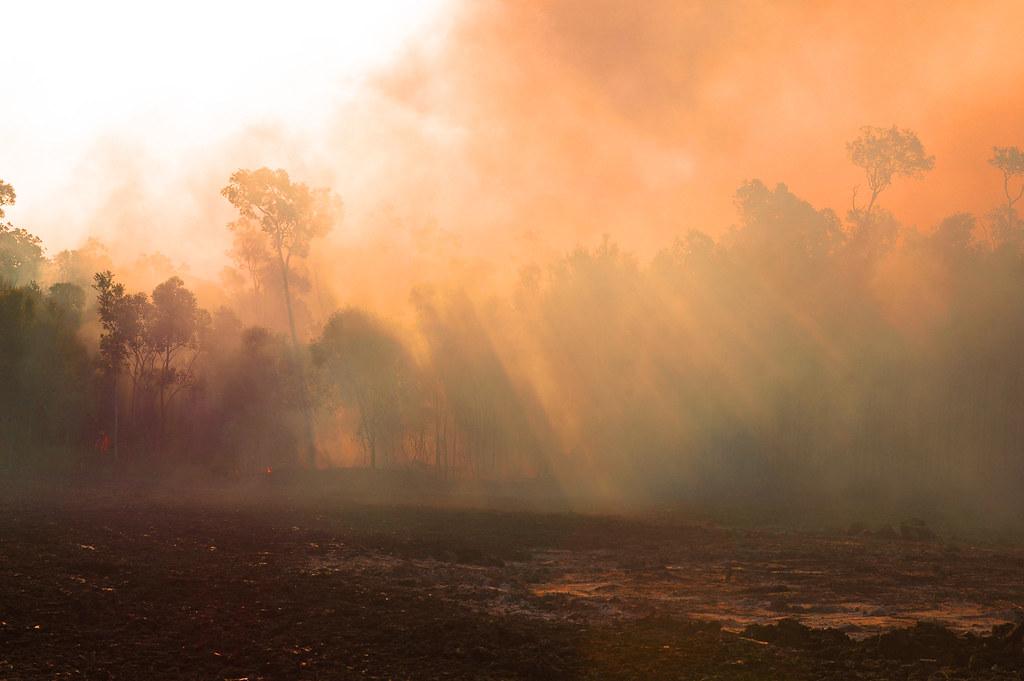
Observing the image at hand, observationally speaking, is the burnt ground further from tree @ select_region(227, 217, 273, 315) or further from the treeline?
tree @ select_region(227, 217, 273, 315)

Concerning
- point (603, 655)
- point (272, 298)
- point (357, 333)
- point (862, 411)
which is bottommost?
point (603, 655)

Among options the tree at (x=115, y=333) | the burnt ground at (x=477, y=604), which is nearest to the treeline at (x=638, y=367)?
the tree at (x=115, y=333)

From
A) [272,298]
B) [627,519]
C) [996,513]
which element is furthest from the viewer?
[272,298]

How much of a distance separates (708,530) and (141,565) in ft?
109

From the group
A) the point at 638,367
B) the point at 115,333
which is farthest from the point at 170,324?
the point at 638,367

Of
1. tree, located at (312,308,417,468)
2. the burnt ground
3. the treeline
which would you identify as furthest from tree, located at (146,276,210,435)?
the burnt ground

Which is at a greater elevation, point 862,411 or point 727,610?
point 862,411

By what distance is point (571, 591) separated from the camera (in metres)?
31.9

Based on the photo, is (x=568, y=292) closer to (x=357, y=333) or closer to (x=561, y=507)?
(x=357, y=333)

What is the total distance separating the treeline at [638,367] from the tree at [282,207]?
0.80 feet

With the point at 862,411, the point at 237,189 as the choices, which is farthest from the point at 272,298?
→ the point at 862,411

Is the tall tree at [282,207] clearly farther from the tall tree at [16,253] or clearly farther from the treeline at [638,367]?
the tall tree at [16,253]

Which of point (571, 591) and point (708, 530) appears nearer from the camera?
point (571, 591)

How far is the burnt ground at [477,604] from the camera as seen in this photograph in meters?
20.4
